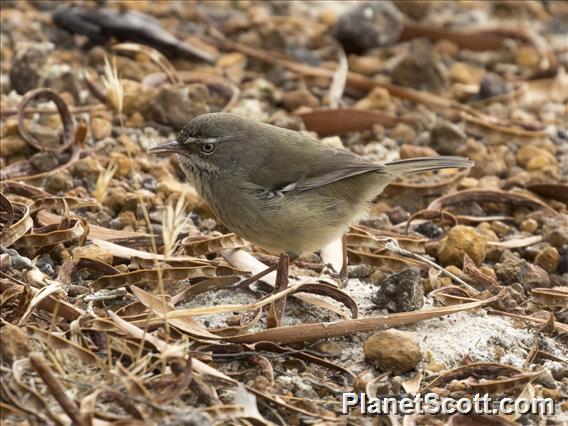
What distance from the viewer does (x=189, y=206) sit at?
262 inches

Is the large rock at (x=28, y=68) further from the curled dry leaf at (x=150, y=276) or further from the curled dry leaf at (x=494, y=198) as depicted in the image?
the curled dry leaf at (x=494, y=198)

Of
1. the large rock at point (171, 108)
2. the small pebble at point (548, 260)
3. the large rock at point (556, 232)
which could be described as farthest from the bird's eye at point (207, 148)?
the large rock at point (556, 232)

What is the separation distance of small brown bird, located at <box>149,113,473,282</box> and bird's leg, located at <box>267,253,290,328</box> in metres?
0.08

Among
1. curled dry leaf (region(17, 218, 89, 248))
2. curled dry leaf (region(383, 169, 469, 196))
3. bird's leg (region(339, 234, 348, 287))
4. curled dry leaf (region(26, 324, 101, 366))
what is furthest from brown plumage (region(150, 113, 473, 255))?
curled dry leaf (region(26, 324, 101, 366))

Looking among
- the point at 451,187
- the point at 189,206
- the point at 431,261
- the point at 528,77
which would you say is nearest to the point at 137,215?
the point at 189,206

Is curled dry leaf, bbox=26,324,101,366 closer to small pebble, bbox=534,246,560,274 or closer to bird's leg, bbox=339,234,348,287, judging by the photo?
bird's leg, bbox=339,234,348,287

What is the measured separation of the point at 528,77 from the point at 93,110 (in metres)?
4.32

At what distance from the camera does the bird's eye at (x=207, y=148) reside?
5859mm

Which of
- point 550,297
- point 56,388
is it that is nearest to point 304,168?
point 550,297

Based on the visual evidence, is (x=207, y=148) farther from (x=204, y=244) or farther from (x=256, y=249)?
(x=256, y=249)

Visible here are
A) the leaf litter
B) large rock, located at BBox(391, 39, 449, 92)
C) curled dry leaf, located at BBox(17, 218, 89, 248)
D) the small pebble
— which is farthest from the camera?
large rock, located at BBox(391, 39, 449, 92)

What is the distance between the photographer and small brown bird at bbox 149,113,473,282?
5.61 m

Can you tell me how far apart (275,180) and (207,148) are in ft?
1.56

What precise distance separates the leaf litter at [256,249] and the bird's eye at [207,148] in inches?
19.3
